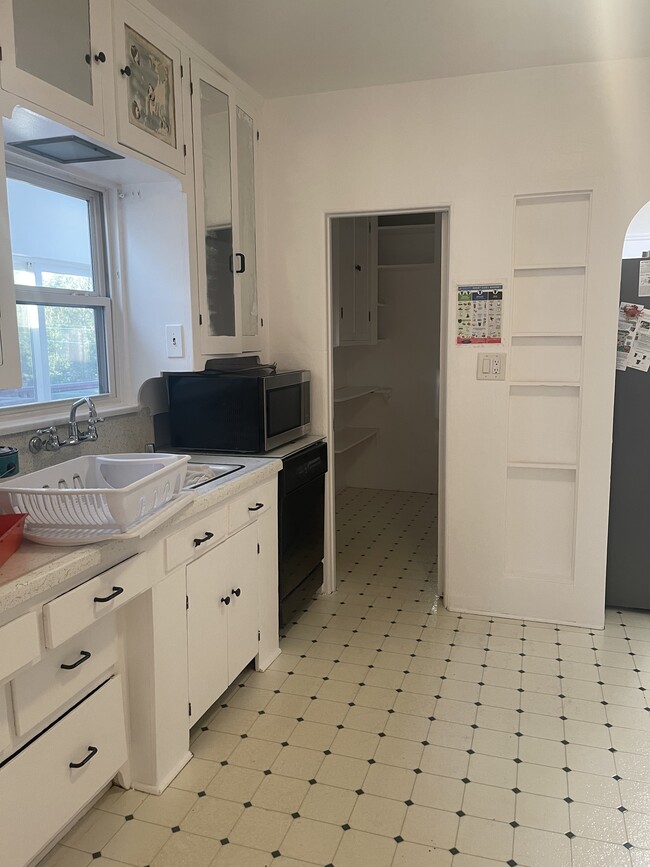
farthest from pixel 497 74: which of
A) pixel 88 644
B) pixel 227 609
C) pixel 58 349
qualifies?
pixel 88 644

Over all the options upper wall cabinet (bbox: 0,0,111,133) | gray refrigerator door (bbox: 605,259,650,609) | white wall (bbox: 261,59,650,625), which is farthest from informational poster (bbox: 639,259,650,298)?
upper wall cabinet (bbox: 0,0,111,133)

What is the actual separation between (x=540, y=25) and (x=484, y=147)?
0.58 meters

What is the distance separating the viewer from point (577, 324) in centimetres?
310

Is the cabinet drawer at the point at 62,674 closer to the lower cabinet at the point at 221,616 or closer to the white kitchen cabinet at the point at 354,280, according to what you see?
the lower cabinet at the point at 221,616

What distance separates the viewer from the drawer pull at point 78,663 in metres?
1.70

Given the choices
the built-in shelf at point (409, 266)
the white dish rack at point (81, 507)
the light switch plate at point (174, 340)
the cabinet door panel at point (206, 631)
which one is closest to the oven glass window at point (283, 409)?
the light switch plate at point (174, 340)

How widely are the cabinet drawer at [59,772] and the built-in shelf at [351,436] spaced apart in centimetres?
326

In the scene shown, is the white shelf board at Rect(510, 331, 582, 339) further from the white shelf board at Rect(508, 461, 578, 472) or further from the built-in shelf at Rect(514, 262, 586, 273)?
the white shelf board at Rect(508, 461, 578, 472)

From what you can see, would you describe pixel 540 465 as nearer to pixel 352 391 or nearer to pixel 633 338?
pixel 633 338

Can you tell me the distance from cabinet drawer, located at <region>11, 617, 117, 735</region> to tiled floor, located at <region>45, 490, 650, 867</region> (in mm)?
478

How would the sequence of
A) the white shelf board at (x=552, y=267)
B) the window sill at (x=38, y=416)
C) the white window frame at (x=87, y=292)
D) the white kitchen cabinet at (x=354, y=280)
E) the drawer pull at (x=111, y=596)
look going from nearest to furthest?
the drawer pull at (x=111, y=596) → the window sill at (x=38, y=416) → the white window frame at (x=87, y=292) → the white shelf board at (x=552, y=267) → the white kitchen cabinet at (x=354, y=280)

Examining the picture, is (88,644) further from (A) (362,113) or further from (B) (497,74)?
(B) (497,74)

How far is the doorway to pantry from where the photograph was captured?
4973 millimetres

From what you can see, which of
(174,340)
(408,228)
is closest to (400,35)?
(174,340)
